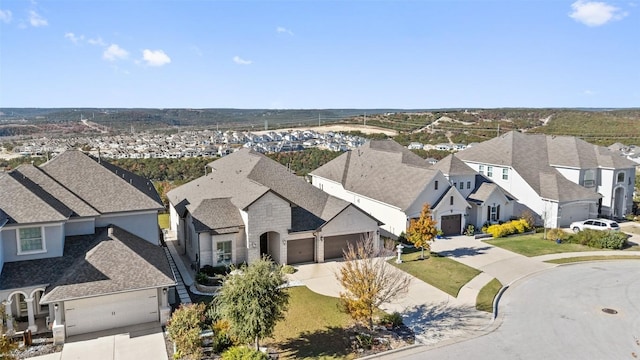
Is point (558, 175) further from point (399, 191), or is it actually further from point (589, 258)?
point (399, 191)

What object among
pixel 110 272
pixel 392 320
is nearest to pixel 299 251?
pixel 392 320

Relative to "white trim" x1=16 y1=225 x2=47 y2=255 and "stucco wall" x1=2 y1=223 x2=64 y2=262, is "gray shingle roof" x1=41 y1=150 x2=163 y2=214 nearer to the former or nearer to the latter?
"stucco wall" x1=2 y1=223 x2=64 y2=262

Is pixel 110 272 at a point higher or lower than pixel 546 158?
lower

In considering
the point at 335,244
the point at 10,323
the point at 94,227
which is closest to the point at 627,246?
the point at 335,244

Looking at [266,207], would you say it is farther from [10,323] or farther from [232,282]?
[10,323]

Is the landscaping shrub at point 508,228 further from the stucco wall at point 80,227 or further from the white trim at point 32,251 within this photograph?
the white trim at point 32,251

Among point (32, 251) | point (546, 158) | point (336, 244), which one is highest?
point (546, 158)
